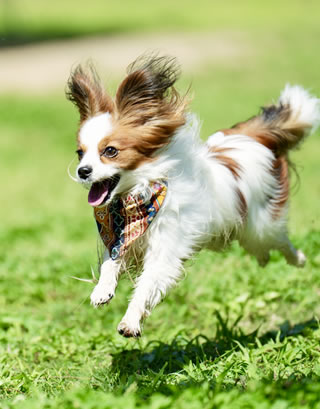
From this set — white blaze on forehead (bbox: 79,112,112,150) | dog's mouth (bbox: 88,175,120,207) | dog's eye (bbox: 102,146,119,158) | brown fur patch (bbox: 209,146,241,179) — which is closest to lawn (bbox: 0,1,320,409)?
brown fur patch (bbox: 209,146,241,179)

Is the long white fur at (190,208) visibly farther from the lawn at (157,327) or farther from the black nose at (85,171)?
the lawn at (157,327)

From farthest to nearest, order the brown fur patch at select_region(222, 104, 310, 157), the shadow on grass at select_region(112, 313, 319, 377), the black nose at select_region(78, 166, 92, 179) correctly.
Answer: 1. the brown fur patch at select_region(222, 104, 310, 157)
2. the shadow on grass at select_region(112, 313, 319, 377)
3. the black nose at select_region(78, 166, 92, 179)

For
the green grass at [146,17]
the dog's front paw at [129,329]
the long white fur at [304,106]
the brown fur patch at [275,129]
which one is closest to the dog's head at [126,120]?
the dog's front paw at [129,329]

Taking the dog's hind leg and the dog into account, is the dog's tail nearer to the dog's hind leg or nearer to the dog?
the dog

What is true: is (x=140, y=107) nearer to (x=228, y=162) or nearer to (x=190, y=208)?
(x=190, y=208)

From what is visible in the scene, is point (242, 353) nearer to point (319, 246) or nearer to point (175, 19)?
point (319, 246)

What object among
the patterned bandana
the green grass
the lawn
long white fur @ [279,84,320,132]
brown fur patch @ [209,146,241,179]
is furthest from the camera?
the green grass

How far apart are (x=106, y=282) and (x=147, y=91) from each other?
1.19m

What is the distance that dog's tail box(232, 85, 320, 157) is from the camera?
16.4ft

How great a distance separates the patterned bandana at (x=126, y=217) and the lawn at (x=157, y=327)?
52 centimetres

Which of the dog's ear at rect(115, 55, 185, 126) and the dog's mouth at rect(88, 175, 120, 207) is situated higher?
the dog's ear at rect(115, 55, 185, 126)

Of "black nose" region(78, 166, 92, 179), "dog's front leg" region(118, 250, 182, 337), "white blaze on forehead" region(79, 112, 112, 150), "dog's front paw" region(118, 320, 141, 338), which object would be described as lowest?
"dog's front paw" region(118, 320, 141, 338)

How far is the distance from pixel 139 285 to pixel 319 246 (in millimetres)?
2827

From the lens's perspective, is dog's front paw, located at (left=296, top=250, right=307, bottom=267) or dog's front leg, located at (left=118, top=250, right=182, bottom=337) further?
dog's front paw, located at (left=296, top=250, right=307, bottom=267)
